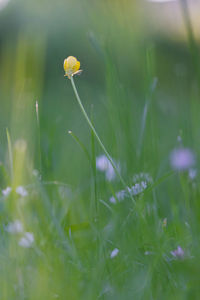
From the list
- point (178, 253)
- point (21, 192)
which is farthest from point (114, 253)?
point (21, 192)

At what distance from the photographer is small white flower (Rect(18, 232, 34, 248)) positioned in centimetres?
53

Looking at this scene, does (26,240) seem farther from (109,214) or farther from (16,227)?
(109,214)

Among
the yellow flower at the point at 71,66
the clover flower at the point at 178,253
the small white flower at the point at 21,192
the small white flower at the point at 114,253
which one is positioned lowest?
the clover flower at the point at 178,253

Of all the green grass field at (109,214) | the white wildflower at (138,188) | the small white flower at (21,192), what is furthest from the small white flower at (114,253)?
the small white flower at (21,192)

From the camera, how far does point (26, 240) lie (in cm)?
54

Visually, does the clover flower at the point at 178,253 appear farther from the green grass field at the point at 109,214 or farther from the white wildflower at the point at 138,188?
the white wildflower at the point at 138,188

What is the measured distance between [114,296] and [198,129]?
492 millimetres

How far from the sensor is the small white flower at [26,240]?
1.74ft

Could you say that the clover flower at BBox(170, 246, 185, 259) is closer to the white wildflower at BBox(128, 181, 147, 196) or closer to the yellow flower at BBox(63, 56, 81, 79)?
the white wildflower at BBox(128, 181, 147, 196)

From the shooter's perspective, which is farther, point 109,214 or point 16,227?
point 109,214

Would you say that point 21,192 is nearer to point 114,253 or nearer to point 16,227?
point 16,227

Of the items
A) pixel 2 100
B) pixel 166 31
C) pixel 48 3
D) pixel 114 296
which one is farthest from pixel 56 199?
pixel 48 3

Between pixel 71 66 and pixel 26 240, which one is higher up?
pixel 71 66

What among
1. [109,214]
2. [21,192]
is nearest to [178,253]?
[109,214]
